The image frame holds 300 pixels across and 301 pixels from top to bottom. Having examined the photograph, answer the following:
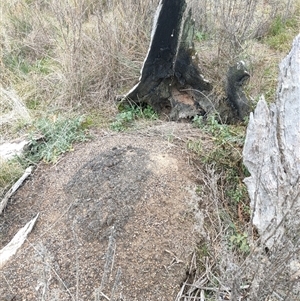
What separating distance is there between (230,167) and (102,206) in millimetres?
976

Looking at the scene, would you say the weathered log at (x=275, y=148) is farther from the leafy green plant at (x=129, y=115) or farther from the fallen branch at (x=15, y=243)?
the fallen branch at (x=15, y=243)

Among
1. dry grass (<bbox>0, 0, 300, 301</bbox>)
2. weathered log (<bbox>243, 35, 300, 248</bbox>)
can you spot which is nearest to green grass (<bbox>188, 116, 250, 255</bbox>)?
weathered log (<bbox>243, 35, 300, 248</bbox>)

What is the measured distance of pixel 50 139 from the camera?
3.39m

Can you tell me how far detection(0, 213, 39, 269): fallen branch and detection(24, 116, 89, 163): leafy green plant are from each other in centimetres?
64

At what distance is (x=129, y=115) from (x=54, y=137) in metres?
0.65

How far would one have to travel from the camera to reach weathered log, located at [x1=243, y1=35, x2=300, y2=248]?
8.19 ft

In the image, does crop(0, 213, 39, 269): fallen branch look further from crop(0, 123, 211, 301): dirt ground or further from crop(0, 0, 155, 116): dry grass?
crop(0, 0, 155, 116): dry grass

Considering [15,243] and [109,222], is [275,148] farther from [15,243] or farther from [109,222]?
[15,243]

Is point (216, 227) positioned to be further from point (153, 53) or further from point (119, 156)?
point (153, 53)

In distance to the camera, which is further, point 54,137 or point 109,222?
point 54,137

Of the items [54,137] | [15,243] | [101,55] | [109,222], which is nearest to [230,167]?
[109,222]

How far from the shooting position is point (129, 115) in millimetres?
3627

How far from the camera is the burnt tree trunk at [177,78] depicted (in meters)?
3.44

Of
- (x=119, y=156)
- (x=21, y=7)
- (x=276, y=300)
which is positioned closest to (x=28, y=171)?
(x=119, y=156)
